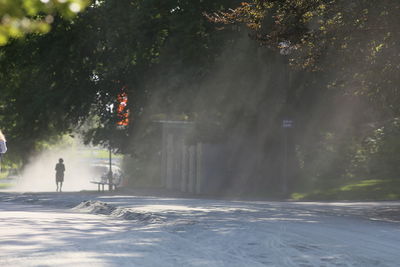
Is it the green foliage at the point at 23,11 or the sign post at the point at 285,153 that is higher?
the sign post at the point at 285,153

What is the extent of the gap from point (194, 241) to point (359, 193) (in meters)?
21.9

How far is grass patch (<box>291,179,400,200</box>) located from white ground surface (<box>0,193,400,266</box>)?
14.4 m

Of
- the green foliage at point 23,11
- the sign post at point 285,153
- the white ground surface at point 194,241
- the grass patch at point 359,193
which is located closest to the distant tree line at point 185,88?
the sign post at point 285,153

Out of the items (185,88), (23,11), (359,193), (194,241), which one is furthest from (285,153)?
(23,11)

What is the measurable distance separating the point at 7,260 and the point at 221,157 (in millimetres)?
26408

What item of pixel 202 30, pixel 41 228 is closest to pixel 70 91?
pixel 202 30

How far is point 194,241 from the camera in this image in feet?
36.4

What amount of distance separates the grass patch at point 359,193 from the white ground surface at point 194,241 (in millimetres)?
14426

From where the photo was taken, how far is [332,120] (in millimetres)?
34781

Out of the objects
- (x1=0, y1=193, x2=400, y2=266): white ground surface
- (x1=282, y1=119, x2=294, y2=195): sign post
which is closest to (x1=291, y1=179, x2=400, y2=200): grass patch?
(x1=282, y1=119, x2=294, y2=195): sign post

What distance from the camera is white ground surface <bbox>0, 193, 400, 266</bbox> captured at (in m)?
9.07

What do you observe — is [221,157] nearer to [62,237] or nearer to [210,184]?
[210,184]

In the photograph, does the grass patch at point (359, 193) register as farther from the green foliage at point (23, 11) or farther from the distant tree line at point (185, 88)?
the green foliage at point (23, 11)

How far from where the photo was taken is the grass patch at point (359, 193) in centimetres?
3067
